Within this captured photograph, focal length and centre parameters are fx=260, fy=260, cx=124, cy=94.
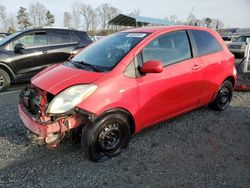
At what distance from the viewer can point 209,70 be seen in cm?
458

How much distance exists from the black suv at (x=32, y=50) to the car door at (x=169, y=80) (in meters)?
4.62

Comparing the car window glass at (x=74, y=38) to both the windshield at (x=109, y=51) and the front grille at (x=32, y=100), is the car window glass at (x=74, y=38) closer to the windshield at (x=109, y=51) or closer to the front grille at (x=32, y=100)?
the windshield at (x=109, y=51)

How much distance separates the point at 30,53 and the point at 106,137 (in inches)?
194

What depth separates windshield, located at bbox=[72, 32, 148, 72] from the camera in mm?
3650

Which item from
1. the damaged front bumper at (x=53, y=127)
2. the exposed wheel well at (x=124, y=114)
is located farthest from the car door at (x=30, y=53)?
the exposed wheel well at (x=124, y=114)

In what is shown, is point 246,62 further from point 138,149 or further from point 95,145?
point 95,145

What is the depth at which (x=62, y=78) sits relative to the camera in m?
3.46

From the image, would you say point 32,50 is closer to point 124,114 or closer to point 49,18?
point 124,114

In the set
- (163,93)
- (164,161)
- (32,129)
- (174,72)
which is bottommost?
(164,161)

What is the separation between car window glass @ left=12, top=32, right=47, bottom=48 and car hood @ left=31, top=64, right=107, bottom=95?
13.4ft

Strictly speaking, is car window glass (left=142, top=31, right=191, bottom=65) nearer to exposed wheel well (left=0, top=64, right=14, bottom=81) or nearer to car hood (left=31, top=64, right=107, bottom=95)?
car hood (left=31, top=64, right=107, bottom=95)

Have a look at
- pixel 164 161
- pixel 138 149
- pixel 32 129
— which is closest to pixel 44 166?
pixel 32 129

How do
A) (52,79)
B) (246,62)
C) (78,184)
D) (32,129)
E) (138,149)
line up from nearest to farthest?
(78,184)
(32,129)
(52,79)
(138,149)
(246,62)

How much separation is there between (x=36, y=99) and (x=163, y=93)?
181 centimetres
